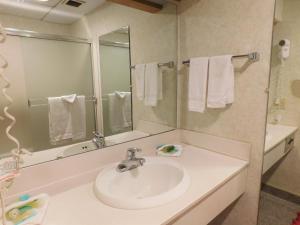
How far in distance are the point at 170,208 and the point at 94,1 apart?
124 cm

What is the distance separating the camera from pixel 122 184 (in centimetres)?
120

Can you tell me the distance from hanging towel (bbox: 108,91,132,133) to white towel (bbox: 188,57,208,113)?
0.48m

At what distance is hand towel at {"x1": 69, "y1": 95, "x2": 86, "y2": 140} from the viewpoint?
1.23 m

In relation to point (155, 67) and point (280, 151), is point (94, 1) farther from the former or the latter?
point (280, 151)

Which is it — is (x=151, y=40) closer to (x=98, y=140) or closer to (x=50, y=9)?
(x=50, y=9)

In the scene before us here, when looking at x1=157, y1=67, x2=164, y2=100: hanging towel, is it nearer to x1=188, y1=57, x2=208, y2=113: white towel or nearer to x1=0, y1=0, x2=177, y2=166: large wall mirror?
x1=0, y1=0, x2=177, y2=166: large wall mirror

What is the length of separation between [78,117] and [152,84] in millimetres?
656

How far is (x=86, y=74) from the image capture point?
1263 millimetres

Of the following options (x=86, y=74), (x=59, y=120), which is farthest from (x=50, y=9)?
(x=59, y=120)

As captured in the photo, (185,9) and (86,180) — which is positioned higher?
Result: (185,9)

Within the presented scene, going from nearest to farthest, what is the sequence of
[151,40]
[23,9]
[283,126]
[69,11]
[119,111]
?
[23,9], [69,11], [283,126], [119,111], [151,40]

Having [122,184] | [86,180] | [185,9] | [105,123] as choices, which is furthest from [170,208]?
[185,9]

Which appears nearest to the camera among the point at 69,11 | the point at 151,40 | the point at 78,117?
the point at 69,11

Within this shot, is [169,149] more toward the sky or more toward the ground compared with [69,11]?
more toward the ground
